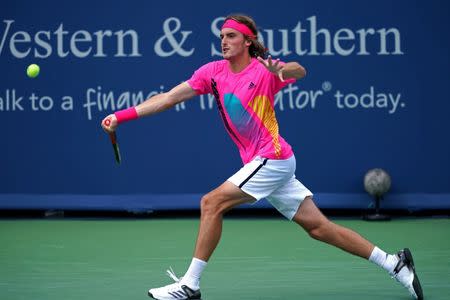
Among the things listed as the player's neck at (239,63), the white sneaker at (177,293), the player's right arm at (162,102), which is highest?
the player's neck at (239,63)

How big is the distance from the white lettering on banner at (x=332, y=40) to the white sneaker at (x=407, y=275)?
429 centimetres

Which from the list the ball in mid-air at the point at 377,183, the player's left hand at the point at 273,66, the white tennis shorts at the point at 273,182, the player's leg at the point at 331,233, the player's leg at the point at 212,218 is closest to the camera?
the player's left hand at the point at 273,66

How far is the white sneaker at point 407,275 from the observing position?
6514 millimetres

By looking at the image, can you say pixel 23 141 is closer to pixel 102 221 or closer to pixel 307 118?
pixel 102 221

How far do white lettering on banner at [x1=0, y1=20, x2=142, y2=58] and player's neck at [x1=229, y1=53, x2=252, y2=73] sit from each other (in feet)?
13.6

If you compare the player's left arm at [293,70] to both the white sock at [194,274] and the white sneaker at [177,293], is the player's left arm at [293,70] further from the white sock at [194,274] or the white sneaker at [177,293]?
the white sneaker at [177,293]

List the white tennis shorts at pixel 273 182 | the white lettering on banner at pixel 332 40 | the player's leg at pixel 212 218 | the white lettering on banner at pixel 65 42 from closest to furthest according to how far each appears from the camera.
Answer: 1. the player's leg at pixel 212 218
2. the white tennis shorts at pixel 273 182
3. the white lettering on banner at pixel 332 40
4. the white lettering on banner at pixel 65 42

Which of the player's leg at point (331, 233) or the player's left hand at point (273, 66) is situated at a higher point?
the player's left hand at point (273, 66)

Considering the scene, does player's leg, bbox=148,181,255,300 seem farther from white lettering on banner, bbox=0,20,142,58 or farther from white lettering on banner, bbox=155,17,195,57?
white lettering on banner, bbox=0,20,142,58

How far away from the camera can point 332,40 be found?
1062cm

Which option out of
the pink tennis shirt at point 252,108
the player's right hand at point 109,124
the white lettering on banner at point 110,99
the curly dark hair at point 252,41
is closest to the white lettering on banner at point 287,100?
the white lettering on banner at point 110,99

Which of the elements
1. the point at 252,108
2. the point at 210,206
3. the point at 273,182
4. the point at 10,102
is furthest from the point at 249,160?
the point at 10,102

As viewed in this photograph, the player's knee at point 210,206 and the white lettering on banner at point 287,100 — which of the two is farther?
the white lettering on banner at point 287,100

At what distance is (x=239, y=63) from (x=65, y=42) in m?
4.37
